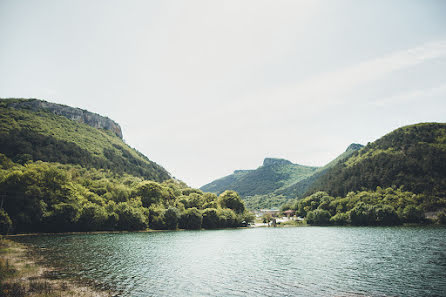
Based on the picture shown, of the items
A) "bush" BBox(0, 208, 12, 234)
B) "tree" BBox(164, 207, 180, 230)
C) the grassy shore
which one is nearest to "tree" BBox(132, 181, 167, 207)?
"tree" BBox(164, 207, 180, 230)

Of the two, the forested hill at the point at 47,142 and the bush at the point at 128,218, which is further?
the forested hill at the point at 47,142

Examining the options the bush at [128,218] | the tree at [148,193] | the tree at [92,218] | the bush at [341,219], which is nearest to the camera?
the tree at [92,218]

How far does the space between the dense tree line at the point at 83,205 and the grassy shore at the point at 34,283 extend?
41318mm

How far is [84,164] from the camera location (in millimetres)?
151375

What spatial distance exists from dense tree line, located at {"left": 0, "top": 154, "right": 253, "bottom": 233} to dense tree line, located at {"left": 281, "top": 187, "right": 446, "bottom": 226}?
4771 cm

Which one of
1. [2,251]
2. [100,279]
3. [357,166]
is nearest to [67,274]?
[100,279]

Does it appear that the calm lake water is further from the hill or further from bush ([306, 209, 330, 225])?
bush ([306, 209, 330, 225])

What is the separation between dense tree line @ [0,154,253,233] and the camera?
65.2m

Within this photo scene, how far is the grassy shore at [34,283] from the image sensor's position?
1992 centimetres

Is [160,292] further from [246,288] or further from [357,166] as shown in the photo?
[357,166]

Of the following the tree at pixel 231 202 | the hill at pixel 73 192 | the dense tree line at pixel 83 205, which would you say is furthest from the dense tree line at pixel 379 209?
the dense tree line at pixel 83 205

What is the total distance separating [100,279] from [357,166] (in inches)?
6842

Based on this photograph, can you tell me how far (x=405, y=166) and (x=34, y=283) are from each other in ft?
534

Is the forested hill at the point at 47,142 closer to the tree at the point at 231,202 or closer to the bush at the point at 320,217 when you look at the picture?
the tree at the point at 231,202
